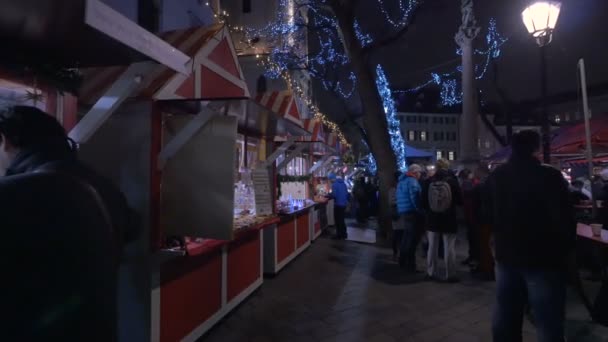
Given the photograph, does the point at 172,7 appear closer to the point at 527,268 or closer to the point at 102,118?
the point at 102,118

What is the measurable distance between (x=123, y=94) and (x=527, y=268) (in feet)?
10.1

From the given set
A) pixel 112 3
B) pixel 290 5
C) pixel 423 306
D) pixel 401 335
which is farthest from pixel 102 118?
pixel 290 5

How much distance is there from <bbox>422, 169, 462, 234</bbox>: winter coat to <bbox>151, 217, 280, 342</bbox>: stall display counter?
281 cm

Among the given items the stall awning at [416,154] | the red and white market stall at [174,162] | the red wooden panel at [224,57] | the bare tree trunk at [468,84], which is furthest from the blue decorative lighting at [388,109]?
the red and white market stall at [174,162]

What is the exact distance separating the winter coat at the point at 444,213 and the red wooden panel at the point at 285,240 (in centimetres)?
279

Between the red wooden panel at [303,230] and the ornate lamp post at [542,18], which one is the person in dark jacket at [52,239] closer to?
the ornate lamp post at [542,18]

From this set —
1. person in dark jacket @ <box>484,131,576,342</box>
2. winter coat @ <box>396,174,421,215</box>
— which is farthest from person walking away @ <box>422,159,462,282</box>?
person in dark jacket @ <box>484,131,576,342</box>

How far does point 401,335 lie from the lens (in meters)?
4.47

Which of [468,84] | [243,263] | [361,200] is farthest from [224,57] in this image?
[468,84]

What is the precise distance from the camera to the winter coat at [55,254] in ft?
3.68

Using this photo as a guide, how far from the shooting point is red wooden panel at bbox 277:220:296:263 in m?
7.46

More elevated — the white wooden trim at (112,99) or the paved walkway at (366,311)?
the white wooden trim at (112,99)

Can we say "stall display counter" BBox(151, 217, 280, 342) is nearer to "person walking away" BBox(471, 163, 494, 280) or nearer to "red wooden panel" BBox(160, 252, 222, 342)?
"red wooden panel" BBox(160, 252, 222, 342)

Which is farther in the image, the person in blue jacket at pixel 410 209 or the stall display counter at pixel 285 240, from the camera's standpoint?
the person in blue jacket at pixel 410 209
